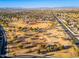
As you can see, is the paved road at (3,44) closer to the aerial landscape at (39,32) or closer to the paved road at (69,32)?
the aerial landscape at (39,32)

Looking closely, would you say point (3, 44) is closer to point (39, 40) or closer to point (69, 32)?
point (39, 40)

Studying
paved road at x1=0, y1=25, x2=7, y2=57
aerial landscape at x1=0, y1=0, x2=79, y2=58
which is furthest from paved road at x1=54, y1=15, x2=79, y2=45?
paved road at x1=0, y1=25, x2=7, y2=57

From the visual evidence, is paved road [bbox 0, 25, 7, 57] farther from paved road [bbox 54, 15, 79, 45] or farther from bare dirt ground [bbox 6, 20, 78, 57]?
paved road [bbox 54, 15, 79, 45]

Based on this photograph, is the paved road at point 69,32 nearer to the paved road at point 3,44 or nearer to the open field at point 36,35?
the open field at point 36,35

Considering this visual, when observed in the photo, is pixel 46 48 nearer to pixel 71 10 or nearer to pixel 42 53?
pixel 42 53

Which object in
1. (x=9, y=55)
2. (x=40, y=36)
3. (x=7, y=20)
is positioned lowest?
(x=9, y=55)

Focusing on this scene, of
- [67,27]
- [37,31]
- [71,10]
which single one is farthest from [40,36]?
[71,10]

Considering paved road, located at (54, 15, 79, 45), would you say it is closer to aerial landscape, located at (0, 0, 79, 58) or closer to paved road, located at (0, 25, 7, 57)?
aerial landscape, located at (0, 0, 79, 58)

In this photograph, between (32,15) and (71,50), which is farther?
(32,15)

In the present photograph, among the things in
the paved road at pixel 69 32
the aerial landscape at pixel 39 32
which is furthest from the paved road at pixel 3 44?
the paved road at pixel 69 32
